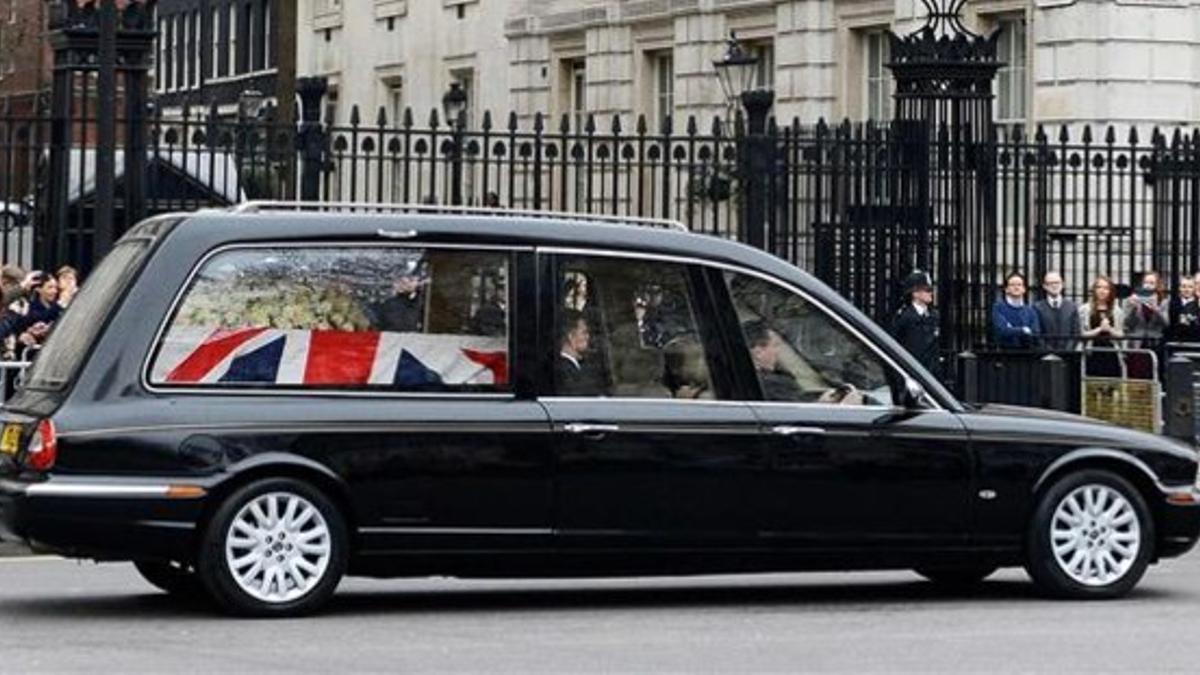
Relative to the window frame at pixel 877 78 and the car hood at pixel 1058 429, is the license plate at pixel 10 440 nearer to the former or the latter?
the car hood at pixel 1058 429

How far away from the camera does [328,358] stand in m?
14.2

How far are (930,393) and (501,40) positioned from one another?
4115 cm

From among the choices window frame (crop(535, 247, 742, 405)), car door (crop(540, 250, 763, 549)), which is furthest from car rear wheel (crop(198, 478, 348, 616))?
window frame (crop(535, 247, 742, 405))

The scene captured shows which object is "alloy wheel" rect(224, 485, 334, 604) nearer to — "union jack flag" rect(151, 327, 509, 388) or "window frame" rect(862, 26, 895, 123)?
"union jack flag" rect(151, 327, 509, 388)

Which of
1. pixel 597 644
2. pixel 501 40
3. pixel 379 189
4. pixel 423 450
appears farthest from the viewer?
pixel 501 40

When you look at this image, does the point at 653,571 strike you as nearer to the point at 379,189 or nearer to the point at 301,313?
the point at 301,313

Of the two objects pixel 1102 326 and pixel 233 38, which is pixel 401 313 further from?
pixel 233 38

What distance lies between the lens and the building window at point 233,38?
72.3 m

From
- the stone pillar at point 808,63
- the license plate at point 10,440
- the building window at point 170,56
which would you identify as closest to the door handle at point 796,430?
the license plate at point 10,440

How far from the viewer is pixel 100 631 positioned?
13.5 m

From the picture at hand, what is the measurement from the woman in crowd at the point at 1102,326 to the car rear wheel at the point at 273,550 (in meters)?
13.1

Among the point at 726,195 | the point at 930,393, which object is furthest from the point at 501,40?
the point at 930,393

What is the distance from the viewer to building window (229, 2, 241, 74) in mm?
72312

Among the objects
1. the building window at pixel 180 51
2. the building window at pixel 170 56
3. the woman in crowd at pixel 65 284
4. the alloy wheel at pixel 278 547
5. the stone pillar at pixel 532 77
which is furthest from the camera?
the building window at pixel 170 56
